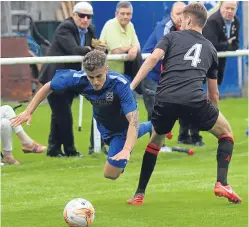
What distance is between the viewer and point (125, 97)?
9406 mm

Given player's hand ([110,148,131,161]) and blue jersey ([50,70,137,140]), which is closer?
player's hand ([110,148,131,161])

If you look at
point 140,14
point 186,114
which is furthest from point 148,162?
point 140,14

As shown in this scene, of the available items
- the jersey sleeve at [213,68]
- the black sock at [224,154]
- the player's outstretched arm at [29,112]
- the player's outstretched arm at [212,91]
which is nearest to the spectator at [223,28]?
the player's outstretched arm at [212,91]

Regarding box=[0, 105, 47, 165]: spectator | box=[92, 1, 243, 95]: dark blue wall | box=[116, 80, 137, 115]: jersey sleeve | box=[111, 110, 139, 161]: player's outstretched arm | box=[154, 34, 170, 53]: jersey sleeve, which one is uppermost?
box=[154, 34, 170, 53]: jersey sleeve

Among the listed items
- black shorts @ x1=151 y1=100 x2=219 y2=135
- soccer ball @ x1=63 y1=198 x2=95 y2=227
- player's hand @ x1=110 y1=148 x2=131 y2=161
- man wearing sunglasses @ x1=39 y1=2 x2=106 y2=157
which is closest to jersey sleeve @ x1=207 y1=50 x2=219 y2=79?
black shorts @ x1=151 y1=100 x2=219 y2=135

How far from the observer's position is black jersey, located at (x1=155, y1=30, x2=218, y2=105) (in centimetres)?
944

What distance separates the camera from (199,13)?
31.3 ft

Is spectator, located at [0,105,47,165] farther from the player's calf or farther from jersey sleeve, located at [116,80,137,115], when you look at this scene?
jersey sleeve, located at [116,80,137,115]

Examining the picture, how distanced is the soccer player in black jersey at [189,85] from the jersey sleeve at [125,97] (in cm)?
14

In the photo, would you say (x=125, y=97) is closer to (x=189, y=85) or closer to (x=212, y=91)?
(x=189, y=85)

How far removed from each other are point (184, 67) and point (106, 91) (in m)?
0.82

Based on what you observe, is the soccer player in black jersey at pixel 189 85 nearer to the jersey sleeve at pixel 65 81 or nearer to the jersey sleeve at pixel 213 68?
the jersey sleeve at pixel 213 68

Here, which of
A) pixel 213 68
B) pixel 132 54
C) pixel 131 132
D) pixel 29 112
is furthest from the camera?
pixel 132 54

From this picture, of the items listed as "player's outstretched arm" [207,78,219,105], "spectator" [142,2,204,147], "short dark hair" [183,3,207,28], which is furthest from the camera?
"spectator" [142,2,204,147]
